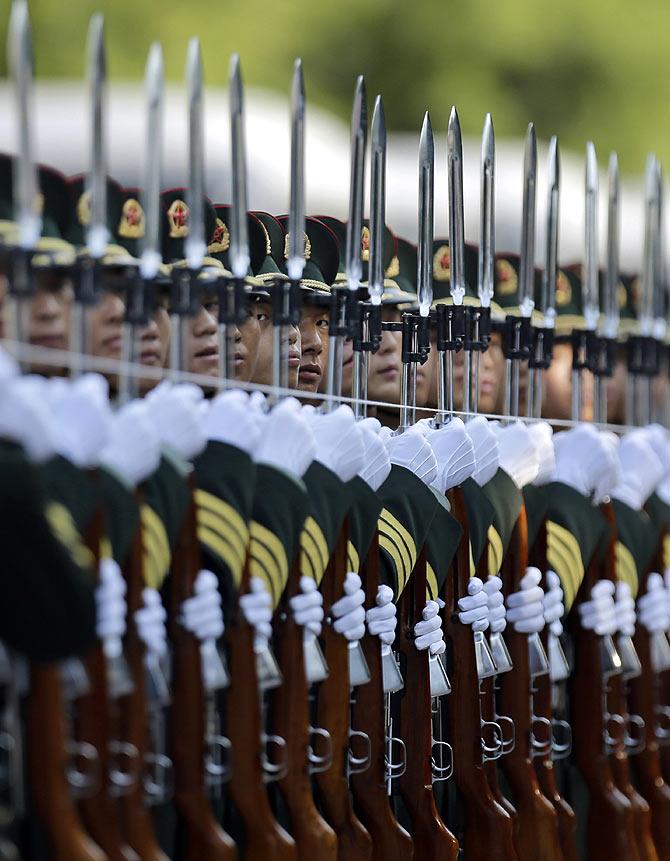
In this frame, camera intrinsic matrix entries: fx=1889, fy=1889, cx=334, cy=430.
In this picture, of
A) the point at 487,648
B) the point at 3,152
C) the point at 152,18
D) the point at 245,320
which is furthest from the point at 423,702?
the point at 152,18

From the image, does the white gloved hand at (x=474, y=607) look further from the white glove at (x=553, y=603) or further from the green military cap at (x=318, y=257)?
the green military cap at (x=318, y=257)

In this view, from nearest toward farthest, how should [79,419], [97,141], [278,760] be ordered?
[79,419]
[97,141]
[278,760]

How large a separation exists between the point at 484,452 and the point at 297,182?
1.02 metres

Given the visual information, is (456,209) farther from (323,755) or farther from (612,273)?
(323,755)

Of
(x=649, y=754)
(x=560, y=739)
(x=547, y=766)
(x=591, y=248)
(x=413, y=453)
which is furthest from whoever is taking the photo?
(x=591, y=248)

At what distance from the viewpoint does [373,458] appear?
467 cm

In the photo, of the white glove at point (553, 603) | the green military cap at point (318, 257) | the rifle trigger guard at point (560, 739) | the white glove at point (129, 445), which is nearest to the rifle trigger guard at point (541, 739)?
the rifle trigger guard at point (560, 739)

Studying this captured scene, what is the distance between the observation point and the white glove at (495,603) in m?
5.21

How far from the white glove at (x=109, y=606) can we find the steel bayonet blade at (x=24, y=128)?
0.66 metres

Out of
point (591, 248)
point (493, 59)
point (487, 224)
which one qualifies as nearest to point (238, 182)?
point (487, 224)

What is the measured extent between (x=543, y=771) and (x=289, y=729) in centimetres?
131

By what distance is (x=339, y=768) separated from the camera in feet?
15.0

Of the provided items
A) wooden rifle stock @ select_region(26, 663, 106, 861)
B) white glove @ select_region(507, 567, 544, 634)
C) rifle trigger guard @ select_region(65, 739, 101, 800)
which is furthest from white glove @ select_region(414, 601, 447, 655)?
wooden rifle stock @ select_region(26, 663, 106, 861)

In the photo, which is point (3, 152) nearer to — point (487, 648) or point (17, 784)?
point (17, 784)
